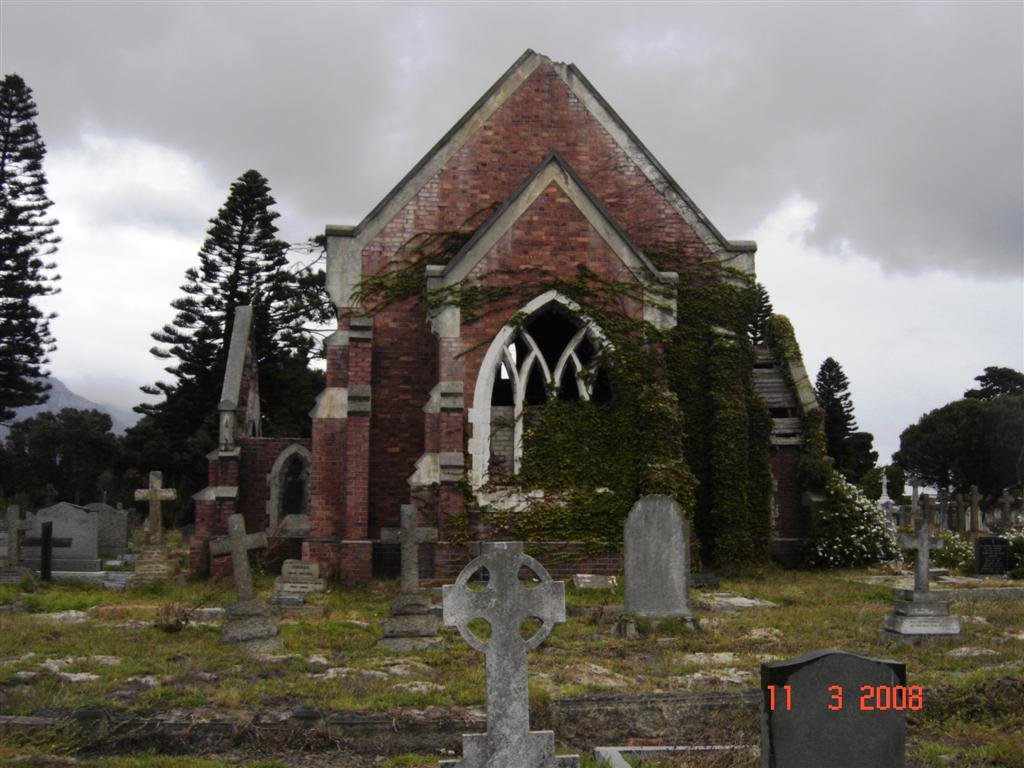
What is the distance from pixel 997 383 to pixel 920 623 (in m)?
72.3

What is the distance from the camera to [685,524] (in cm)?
1247

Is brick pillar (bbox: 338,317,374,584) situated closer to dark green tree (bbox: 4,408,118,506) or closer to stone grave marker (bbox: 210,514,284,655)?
stone grave marker (bbox: 210,514,284,655)

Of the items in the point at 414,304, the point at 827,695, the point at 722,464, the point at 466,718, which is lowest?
the point at 466,718

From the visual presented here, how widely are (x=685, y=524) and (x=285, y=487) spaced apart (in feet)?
36.3

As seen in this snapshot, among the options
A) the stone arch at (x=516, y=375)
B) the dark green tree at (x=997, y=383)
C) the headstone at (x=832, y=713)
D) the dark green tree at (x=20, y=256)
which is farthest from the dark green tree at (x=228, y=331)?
the dark green tree at (x=997, y=383)

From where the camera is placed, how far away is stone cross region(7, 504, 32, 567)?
18.1 m

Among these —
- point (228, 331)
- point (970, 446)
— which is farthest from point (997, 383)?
point (228, 331)

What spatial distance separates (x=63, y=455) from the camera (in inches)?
2066

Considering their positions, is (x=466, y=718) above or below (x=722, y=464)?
below

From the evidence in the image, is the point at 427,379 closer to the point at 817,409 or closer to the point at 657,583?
the point at 657,583

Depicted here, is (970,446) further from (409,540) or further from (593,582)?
(409,540)

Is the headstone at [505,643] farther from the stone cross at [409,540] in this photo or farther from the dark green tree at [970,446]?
the dark green tree at [970,446]

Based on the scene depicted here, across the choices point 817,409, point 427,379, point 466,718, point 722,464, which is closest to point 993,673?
point 466,718

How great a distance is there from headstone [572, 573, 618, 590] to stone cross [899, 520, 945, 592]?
4.61m
